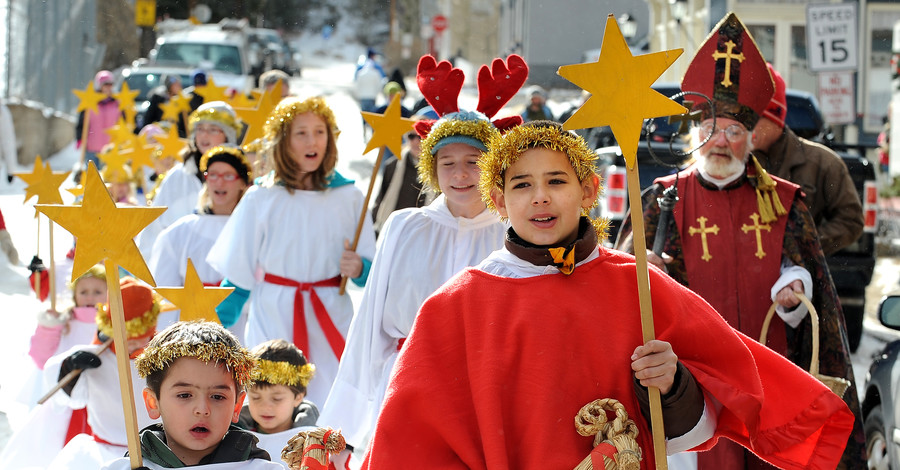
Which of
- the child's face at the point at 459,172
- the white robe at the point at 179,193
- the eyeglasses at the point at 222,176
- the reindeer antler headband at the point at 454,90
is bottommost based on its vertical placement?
the white robe at the point at 179,193

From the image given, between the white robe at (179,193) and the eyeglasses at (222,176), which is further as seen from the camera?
the white robe at (179,193)

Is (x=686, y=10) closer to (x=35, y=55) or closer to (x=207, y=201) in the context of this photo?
(x=35, y=55)

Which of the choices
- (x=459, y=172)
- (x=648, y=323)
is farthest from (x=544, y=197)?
(x=459, y=172)

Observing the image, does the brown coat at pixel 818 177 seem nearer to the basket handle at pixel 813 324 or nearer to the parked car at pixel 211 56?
the basket handle at pixel 813 324

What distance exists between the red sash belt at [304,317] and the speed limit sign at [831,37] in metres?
9.47

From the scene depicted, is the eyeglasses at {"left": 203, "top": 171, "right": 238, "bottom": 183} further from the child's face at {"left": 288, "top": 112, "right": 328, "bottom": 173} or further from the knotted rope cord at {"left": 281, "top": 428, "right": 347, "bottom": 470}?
the knotted rope cord at {"left": 281, "top": 428, "right": 347, "bottom": 470}

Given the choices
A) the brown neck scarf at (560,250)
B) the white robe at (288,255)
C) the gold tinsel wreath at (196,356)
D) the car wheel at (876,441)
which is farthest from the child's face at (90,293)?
the car wheel at (876,441)

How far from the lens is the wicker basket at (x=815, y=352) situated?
4566mm

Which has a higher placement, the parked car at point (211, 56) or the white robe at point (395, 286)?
the parked car at point (211, 56)

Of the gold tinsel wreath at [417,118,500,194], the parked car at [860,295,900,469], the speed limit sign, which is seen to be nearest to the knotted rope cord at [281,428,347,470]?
the gold tinsel wreath at [417,118,500,194]

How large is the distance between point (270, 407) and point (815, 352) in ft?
7.25

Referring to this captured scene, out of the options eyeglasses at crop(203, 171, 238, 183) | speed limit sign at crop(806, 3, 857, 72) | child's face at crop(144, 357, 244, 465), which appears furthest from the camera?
speed limit sign at crop(806, 3, 857, 72)

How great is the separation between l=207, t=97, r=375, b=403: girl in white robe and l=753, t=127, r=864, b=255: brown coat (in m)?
2.35

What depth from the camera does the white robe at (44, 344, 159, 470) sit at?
195 inches
